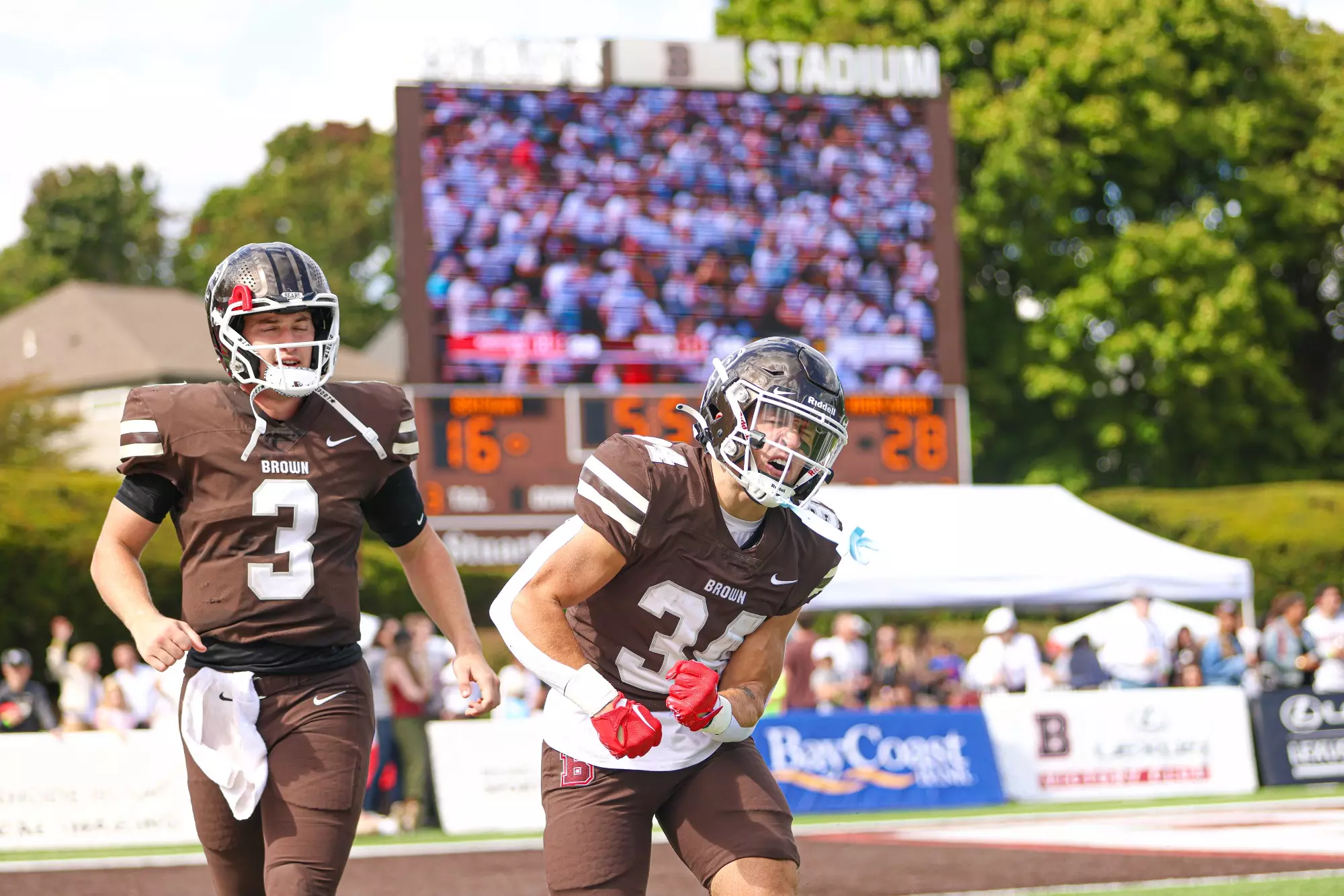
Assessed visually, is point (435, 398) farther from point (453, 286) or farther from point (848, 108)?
point (848, 108)

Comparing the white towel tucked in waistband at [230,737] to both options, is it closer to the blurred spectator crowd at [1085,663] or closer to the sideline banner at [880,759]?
the sideline banner at [880,759]

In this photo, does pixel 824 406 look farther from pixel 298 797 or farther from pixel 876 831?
pixel 876 831

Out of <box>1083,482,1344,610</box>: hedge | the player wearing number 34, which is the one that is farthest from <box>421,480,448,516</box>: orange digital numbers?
the player wearing number 34

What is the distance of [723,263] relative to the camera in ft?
65.0

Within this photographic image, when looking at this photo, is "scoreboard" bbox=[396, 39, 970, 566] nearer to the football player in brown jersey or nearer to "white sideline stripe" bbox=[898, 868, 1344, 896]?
"white sideline stripe" bbox=[898, 868, 1344, 896]

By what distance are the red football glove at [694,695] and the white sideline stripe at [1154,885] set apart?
5.32 m

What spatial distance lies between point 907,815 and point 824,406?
10337mm

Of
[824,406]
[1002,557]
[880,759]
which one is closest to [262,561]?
[824,406]

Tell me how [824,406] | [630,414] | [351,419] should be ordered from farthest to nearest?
[630,414], [351,419], [824,406]

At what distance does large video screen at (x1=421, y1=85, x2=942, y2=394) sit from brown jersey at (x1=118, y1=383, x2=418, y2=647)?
14247 millimetres

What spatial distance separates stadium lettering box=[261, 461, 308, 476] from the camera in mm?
4480

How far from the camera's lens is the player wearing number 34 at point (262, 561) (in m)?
4.38

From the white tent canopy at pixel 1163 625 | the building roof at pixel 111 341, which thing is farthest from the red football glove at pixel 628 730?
the building roof at pixel 111 341

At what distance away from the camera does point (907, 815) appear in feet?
46.4
